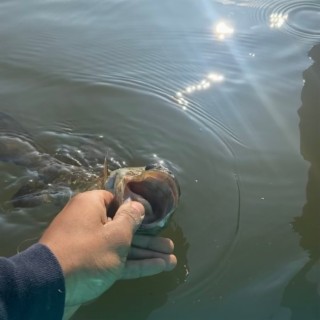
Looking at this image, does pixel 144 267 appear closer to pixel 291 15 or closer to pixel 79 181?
pixel 79 181

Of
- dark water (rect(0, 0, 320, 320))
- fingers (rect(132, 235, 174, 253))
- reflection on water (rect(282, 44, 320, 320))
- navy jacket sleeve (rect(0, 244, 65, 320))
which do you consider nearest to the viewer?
navy jacket sleeve (rect(0, 244, 65, 320))

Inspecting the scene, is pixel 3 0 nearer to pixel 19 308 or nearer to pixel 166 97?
pixel 166 97

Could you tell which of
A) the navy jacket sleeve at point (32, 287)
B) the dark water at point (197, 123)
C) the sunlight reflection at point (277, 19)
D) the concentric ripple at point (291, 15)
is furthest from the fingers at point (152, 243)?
the sunlight reflection at point (277, 19)

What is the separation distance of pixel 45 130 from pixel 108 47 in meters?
1.66

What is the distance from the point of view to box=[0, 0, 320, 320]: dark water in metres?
3.08

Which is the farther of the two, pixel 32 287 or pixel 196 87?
pixel 196 87

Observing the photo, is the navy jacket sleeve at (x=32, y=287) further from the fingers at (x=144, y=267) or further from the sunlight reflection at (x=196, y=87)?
the sunlight reflection at (x=196, y=87)

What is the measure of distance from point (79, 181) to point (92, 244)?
1628 millimetres

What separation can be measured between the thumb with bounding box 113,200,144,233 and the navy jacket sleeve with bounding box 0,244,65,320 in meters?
0.44

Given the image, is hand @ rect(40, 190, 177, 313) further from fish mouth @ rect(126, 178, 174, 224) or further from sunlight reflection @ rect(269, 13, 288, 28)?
sunlight reflection @ rect(269, 13, 288, 28)

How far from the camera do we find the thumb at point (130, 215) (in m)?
2.47

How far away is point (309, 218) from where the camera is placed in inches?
140

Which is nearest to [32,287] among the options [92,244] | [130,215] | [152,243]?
[92,244]

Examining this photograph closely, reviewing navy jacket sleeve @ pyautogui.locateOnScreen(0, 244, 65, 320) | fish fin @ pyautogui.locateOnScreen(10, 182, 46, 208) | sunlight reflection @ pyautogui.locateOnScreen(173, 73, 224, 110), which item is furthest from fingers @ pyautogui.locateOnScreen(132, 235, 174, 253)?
sunlight reflection @ pyautogui.locateOnScreen(173, 73, 224, 110)
